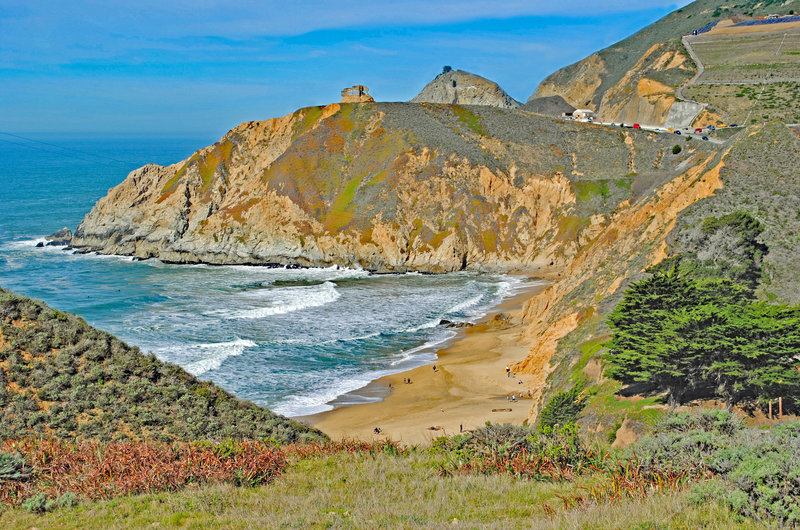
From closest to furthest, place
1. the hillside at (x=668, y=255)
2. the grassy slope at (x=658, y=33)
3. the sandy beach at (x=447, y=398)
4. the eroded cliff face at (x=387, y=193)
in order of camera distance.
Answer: the hillside at (x=668, y=255)
the sandy beach at (x=447, y=398)
the eroded cliff face at (x=387, y=193)
the grassy slope at (x=658, y=33)

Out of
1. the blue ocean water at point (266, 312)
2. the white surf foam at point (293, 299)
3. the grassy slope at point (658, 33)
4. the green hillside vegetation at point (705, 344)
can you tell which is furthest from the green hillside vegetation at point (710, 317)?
the grassy slope at point (658, 33)

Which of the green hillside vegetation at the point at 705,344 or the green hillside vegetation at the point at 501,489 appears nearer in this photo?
the green hillside vegetation at the point at 501,489

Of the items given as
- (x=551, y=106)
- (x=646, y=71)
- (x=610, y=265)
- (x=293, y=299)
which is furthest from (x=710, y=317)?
(x=551, y=106)

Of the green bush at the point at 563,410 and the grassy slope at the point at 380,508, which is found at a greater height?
the grassy slope at the point at 380,508

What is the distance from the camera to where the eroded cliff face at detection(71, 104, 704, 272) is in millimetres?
72938

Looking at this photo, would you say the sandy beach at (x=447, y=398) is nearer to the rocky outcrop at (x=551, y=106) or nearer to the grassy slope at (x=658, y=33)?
the grassy slope at (x=658, y=33)

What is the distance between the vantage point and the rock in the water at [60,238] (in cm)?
8425

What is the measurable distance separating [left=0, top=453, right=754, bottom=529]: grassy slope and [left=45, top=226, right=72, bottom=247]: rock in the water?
85211 millimetres

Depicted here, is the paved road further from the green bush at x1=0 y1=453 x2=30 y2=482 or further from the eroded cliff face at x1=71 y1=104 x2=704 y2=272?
the green bush at x1=0 y1=453 x2=30 y2=482

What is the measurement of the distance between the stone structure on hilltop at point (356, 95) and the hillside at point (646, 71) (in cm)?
4024

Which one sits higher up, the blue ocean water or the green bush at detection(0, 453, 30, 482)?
the green bush at detection(0, 453, 30, 482)

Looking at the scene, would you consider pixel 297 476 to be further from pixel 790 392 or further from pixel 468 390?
pixel 468 390

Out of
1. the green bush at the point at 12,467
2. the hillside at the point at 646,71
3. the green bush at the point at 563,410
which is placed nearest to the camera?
the green bush at the point at 12,467

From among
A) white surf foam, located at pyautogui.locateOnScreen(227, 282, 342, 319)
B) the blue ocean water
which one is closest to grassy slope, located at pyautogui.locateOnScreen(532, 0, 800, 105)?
the blue ocean water
